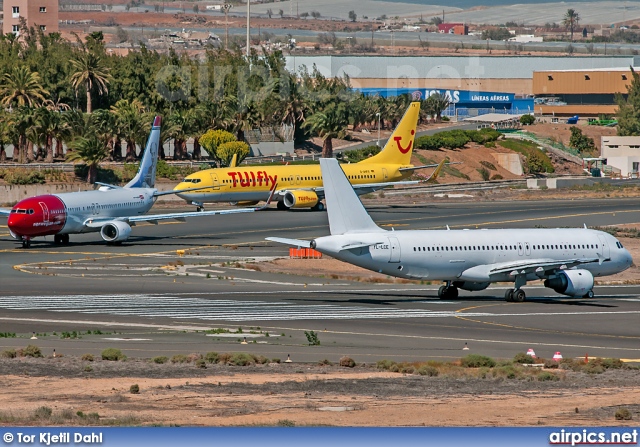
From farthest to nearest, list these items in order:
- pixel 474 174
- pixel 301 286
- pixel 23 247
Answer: pixel 474 174 < pixel 23 247 < pixel 301 286

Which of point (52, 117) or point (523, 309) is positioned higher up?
point (52, 117)

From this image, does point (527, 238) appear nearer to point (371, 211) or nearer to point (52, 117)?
point (371, 211)

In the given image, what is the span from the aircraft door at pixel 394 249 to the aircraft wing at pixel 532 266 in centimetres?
598

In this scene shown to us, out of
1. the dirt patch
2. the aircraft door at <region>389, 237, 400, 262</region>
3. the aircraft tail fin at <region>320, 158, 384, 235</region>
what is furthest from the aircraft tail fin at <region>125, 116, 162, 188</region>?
the dirt patch

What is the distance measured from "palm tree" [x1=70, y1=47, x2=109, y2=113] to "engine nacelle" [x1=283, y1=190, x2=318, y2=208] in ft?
156

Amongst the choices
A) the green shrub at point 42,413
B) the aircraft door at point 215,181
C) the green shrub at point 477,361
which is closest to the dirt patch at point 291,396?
the green shrub at point 42,413

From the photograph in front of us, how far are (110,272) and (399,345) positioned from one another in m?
30.4

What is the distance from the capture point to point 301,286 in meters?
67.9

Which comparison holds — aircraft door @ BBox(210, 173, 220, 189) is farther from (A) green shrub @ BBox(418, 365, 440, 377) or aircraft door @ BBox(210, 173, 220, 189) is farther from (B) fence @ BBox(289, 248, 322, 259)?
(A) green shrub @ BBox(418, 365, 440, 377)

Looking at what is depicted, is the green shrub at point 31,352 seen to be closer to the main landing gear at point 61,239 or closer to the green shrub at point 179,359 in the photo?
the green shrub at point 179,359

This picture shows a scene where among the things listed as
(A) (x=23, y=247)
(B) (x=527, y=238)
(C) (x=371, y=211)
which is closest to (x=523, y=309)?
(B) (x=527, y=238)

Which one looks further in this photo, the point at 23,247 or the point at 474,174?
the point at 474,174

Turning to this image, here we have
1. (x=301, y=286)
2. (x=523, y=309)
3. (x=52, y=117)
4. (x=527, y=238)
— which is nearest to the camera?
(x=523, y=309)

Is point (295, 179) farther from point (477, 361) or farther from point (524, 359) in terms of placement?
point (477, 361)
